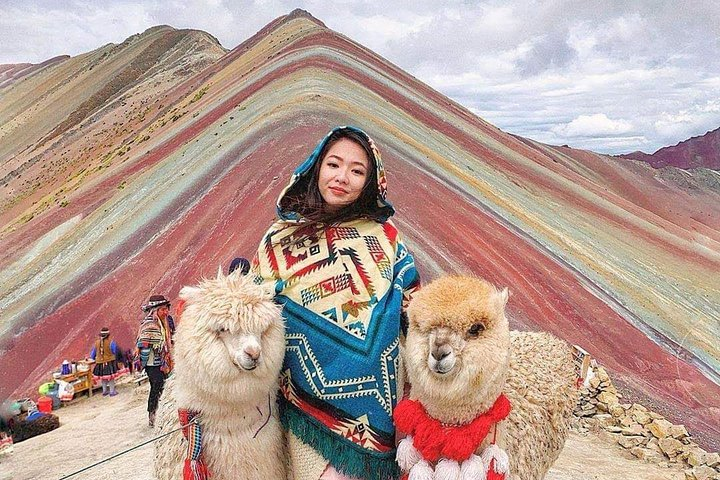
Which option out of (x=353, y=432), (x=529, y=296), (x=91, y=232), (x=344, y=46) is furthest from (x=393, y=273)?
(x=344, y=46)

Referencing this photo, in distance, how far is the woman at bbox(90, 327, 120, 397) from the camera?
21.4ft

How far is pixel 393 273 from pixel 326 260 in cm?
25

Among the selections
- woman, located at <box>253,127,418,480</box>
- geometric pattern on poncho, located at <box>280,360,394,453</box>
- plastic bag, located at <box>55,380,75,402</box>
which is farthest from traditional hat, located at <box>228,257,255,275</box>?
plastic bag, located at <box>55,380,75,402</box>

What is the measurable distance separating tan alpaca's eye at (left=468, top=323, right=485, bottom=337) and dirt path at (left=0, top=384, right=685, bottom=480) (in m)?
3.33

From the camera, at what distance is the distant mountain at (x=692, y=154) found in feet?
78.2

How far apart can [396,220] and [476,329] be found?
203 inches

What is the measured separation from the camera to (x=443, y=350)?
1735 mm

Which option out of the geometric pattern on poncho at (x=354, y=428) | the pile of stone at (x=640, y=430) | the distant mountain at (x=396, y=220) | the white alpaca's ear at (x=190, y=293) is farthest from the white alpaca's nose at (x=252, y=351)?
the distant mountain at (x=396, y=220)

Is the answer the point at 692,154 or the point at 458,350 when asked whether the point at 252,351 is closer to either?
the point at 458,350

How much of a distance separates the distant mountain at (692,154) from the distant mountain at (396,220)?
10.7m

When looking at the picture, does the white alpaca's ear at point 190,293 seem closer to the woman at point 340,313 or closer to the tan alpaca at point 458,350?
the woman at point 340,313

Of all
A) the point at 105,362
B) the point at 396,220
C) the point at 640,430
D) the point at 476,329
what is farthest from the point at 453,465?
the point at 105,362

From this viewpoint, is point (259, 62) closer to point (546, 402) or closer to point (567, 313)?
point (567, 313)

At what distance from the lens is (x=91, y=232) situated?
9.23 metres
